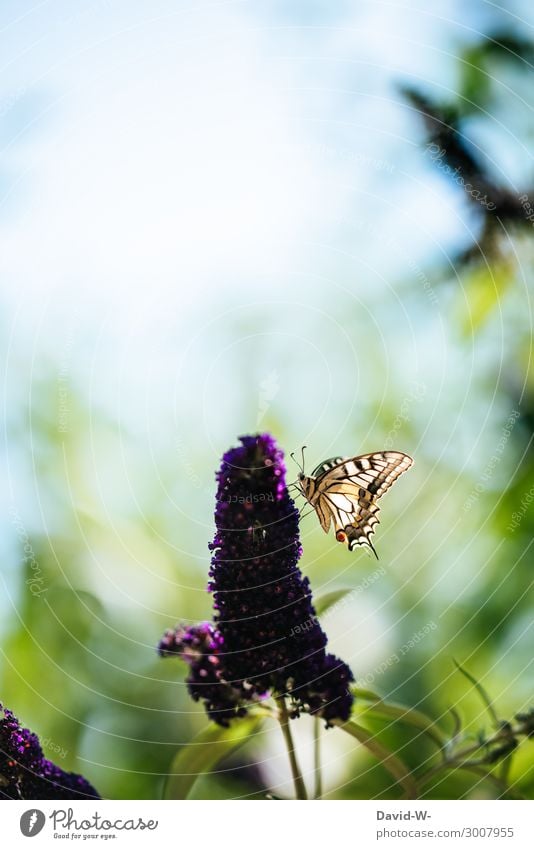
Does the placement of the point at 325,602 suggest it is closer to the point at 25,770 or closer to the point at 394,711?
the point at 394,711

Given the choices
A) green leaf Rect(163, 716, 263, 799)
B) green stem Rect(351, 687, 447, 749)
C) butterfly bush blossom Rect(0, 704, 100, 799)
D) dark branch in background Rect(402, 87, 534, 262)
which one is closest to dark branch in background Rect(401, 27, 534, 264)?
dark branch in background Rect(402, 87, 534, 262)

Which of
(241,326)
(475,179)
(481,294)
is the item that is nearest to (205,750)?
(241,326)

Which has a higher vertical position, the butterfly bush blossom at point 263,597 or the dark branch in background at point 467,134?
the dark branch in background at point 467,134

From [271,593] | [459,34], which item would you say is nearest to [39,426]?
[271,593]

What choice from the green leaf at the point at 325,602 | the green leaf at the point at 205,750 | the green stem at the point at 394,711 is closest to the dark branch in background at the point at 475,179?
the green leaf at the point at 325,602

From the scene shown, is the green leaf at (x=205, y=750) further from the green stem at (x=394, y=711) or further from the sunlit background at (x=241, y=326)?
the sunlit background at (x=241, y=326)
